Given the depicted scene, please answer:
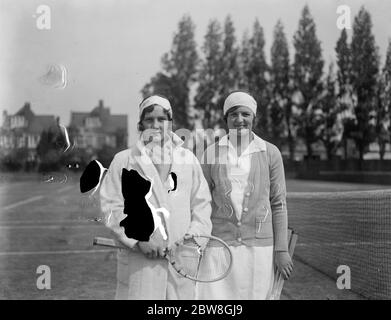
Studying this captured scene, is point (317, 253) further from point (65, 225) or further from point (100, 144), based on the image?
point (65, 225)

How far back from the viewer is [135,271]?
2434 millimetres

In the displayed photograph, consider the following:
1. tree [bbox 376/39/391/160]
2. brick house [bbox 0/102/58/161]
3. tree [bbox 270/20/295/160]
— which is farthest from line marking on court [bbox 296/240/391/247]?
brick house [bbox 0/102/58/161]

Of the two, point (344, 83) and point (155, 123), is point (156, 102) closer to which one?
point (155, 123)

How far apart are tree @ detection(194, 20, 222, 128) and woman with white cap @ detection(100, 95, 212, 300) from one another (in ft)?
1.81

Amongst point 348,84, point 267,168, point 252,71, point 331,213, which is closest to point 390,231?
point 331,213

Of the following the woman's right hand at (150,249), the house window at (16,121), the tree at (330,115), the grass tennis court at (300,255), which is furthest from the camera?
the grass tennis court at (300,255)

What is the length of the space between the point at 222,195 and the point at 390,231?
3.00m

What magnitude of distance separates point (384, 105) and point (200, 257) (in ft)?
8.44

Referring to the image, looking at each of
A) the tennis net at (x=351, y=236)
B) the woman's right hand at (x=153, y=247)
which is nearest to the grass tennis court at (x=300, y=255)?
the tennis net at (x=351, y=236)

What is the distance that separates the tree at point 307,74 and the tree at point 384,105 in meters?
0.43

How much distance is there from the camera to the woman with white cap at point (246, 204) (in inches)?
101

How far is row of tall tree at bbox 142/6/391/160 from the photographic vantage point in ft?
9.89

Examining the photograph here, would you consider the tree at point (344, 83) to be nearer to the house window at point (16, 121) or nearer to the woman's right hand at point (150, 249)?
the woman's right hand at point (150, 249)

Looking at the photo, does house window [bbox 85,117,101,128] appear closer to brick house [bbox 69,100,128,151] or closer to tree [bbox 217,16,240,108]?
brick house [bbox 69,100,128,151]
